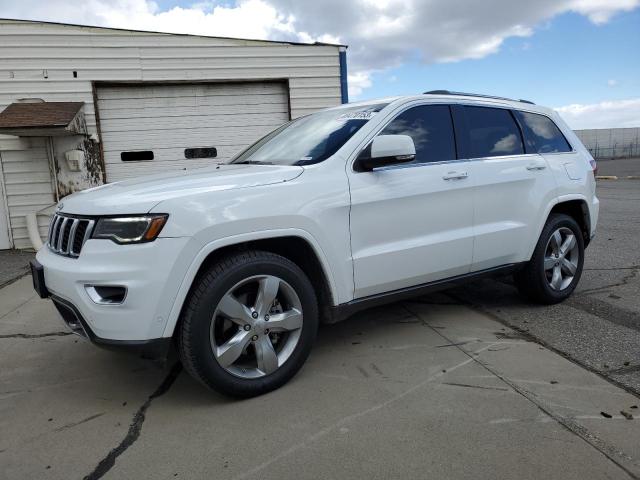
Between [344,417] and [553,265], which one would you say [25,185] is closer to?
[344,417]

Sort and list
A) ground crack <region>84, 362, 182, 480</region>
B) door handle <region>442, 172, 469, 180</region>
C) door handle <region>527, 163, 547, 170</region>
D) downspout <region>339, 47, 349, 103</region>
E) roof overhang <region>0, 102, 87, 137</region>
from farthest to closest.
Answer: downspout <region>339, 47, 349, 103</region>, roof overhang <region>0, 102, 87, 137</region>, door handle <region>527, 163, 547, 170</region>, door handle <region>442, 172, 469, 180</region>, ground crack <region>84, 362, 182, 480</region>

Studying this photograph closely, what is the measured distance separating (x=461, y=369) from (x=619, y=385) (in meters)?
0.89

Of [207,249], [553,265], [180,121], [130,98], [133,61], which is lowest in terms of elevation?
[553,265]

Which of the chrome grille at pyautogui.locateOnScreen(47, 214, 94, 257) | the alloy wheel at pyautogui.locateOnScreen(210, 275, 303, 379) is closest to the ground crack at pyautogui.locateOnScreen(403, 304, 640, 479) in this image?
the alloy wheel at pyautogui.locateOnScreen(210, 275, 303, 379)

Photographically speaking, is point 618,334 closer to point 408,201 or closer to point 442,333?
point 442,333

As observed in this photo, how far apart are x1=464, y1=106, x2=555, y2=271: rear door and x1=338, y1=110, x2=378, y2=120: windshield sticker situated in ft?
2.85

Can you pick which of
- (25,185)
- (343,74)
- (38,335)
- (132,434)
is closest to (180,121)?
(25,185)

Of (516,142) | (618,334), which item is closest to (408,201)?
(516,142)

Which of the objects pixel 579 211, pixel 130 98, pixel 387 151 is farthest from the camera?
pixel 130 98

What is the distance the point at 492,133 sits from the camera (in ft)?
13.6

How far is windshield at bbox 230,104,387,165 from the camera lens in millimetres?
3406

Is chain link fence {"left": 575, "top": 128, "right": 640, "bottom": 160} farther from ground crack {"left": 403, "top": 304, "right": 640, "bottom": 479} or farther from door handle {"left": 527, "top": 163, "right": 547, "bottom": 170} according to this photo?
ground crack {"left": 403, "top": 304, "right": 640, "bottom": 479}

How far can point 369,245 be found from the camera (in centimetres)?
329

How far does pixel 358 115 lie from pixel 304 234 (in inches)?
45.1
